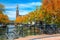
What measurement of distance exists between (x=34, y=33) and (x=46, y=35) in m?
0.33

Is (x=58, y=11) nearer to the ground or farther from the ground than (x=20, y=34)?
farther from the ground

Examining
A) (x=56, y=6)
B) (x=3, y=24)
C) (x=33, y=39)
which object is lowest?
(x=33, y=39)

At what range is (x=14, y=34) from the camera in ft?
20.7

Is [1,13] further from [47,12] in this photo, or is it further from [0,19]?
[47,12]

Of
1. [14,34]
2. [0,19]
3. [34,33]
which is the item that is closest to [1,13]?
[0,19]

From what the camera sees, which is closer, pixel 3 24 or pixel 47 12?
pixel 3 24

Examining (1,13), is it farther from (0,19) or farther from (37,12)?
(37,12)

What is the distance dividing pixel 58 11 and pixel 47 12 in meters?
0.29

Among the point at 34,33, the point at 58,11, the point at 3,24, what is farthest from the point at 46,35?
the point at 3,24

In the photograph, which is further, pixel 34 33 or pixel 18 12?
pixel 34 33

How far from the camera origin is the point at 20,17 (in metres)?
5.89

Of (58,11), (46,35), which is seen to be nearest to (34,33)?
(46,35)

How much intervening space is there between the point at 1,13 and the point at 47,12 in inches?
49.5

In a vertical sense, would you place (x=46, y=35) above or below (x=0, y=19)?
below
